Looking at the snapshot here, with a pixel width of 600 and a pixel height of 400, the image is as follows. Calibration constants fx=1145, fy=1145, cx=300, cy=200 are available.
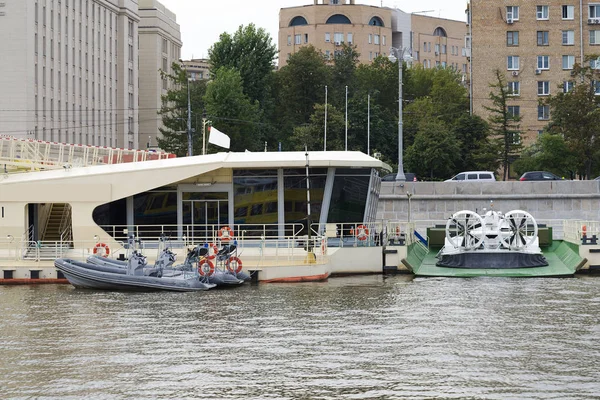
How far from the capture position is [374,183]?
46.5 m

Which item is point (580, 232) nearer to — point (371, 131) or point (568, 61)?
point (371, 131)

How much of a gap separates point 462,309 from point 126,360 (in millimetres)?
11834

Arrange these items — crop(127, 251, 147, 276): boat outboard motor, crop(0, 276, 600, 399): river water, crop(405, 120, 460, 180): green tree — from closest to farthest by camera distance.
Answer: crop(0, 276, 600, 399): river water < crop(127, 251, 147, 276): boat outboard motor < crop(405, 120, 460, 180): green tree

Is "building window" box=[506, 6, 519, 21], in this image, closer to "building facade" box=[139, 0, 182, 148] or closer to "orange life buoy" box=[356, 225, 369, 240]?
"building facade" box=[139, 0, 182, 148]

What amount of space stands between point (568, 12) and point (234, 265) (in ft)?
234

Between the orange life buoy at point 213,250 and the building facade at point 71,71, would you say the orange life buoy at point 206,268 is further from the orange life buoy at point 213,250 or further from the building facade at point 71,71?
the building facade at point 71,71

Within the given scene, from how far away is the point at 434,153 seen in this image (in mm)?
81188

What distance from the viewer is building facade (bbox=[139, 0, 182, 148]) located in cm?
14662

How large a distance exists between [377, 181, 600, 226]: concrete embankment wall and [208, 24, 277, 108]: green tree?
43.5m

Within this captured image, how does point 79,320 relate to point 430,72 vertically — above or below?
below

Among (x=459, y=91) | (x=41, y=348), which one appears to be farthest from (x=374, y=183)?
(x=459, y=91)

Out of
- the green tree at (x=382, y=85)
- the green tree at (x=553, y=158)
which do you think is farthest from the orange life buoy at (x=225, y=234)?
the green tree at (x=382, y=85)

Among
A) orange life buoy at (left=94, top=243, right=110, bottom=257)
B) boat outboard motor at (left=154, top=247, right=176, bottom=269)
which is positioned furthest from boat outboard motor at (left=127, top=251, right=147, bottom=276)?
orange life buoy at (left=94, top=243, right=110, bottom=257)

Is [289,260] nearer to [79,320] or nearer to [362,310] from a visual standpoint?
[362,310]
